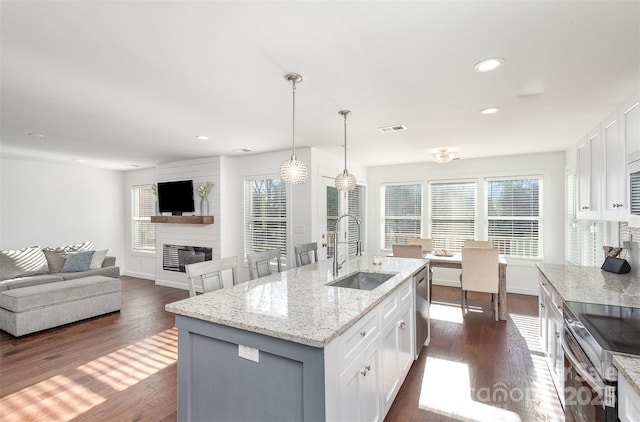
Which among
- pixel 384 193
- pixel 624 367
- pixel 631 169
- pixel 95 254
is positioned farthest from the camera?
pixel 384 193

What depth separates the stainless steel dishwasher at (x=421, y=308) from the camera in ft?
9.51

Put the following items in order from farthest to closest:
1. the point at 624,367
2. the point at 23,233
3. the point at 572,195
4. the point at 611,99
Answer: the point at 23,233 < the point at 572,195 < the point at 611,99 < the point at 624,367

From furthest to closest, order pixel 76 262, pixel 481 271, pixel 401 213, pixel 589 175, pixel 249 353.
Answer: pixel 401 213 < pixel 76 262 < pixel 481 271 < pixel 589 175 < pixel 249 353

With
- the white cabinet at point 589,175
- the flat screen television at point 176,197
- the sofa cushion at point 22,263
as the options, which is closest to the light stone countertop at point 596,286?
the white cabinet at point 589,175

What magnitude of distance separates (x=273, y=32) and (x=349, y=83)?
834 mm

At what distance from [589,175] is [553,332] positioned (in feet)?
5.14

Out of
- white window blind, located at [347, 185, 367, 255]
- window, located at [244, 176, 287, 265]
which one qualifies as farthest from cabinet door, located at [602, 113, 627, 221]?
window, located at [244, 176, 287, 265]

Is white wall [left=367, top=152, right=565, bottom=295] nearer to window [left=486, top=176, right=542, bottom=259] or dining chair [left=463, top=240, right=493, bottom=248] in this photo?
window [left=486, top=176, right=542, bottom=259]

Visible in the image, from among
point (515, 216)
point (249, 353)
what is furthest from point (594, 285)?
point (515, 216)

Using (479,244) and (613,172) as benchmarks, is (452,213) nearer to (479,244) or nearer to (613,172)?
(479,244)

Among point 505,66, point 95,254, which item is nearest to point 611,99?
point 505,66

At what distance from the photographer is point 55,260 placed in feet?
16.8

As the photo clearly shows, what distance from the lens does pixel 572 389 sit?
1.78 m

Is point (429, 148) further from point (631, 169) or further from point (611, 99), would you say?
point (631, 169)
